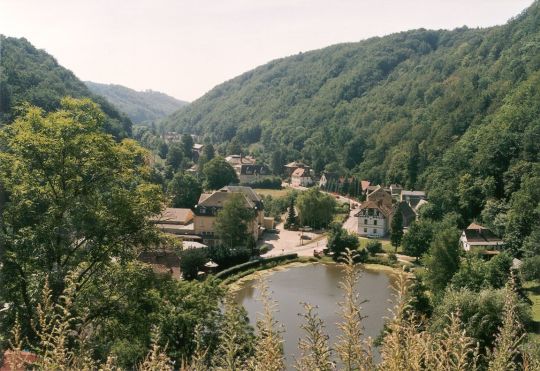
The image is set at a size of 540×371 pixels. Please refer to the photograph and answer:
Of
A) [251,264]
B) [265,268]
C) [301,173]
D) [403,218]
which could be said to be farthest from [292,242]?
[301,173]

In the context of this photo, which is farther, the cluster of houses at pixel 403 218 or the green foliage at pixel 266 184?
the green foliage at pixel 266 184

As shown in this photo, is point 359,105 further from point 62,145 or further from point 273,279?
point 62,145

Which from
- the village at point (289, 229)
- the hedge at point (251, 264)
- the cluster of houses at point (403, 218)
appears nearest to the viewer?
the hedge at point (251, 264)

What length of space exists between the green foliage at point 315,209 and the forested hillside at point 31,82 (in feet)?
60.9

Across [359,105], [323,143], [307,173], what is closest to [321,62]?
[359,105]

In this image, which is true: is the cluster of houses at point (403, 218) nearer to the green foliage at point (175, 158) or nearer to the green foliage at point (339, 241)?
the green foliage at point (339, 241)

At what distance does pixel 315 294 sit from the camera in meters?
28.8

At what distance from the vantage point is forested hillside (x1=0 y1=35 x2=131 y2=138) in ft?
149

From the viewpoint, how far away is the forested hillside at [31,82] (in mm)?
45438

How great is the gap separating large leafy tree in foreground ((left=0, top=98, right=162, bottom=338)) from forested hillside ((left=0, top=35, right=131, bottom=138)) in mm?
28041

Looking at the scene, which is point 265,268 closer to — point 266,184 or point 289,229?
point 289,229

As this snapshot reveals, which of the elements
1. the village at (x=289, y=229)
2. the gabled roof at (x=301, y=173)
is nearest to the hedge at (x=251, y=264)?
the village at (x=289, y=229)

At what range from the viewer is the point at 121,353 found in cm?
1202

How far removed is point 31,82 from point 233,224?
33.5 meters
